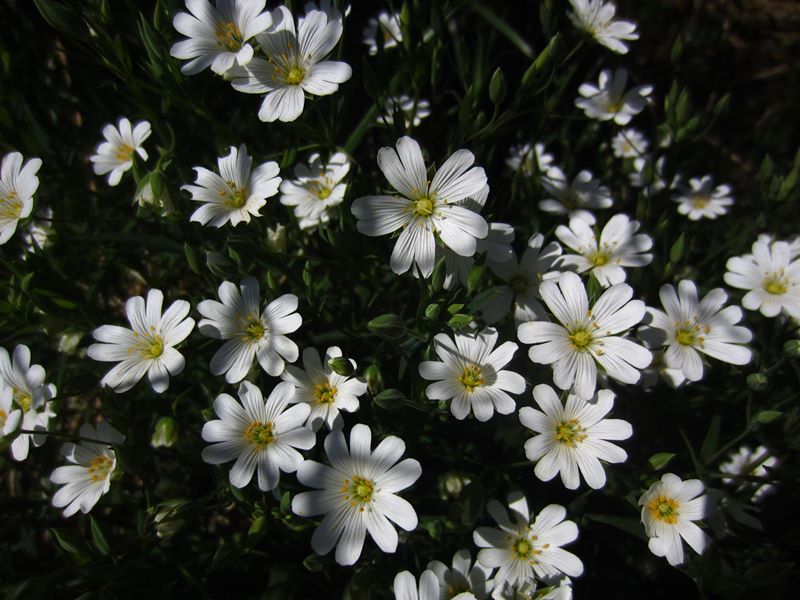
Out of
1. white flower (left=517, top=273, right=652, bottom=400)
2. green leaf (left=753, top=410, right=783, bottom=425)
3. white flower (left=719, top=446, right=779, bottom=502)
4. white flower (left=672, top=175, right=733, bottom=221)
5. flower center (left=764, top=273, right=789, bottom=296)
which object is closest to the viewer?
white flower (left=517, top=273, right=652, bottom=400)

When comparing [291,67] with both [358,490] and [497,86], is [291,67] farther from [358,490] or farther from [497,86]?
[358,490]

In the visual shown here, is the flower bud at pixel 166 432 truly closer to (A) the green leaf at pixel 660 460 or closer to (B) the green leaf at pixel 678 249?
(A) the green leaf at pixel 660 460

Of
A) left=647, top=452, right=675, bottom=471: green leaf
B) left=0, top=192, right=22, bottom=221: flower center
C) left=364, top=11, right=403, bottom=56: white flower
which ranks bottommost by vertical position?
left=647, top=452, right=675, bottom=471: green leaf

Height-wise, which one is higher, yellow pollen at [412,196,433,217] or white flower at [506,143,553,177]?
yellow pollen at [412,196,433,217]

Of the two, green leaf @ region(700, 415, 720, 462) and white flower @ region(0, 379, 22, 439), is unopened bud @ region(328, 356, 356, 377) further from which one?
green leaf @ region(700, 415, 720, 462)

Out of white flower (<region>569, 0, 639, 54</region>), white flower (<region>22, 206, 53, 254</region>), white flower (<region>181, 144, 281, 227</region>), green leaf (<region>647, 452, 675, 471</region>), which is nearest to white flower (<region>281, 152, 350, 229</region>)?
white flower (<region>181, 144, 281, 227</region>)

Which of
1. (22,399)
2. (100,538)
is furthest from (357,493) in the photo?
(22,399)

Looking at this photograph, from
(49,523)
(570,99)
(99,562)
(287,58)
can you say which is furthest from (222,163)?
(570,99)
